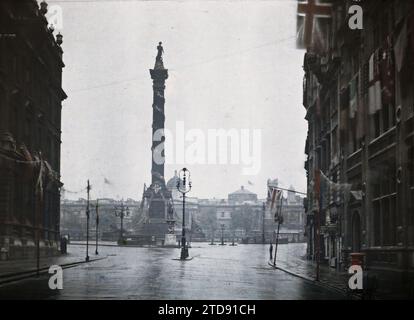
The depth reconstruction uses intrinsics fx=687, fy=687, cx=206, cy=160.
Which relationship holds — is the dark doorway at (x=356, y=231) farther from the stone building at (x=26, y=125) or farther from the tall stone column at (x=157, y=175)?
the tall stone column at (x=157, y=175)

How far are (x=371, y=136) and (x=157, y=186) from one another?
71425mm

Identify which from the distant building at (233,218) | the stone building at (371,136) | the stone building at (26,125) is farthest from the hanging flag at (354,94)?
the distant building at (233,218)

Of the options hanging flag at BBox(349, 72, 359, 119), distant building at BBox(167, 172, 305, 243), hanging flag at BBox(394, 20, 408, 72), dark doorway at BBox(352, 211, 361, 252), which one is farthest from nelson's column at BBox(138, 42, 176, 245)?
hanging flag at BBox(394, 20, 408, 72)

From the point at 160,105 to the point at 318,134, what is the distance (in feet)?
185

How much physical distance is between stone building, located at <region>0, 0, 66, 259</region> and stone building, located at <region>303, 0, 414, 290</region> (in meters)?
14.6

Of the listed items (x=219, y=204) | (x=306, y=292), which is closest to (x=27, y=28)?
(x=306, y=292)

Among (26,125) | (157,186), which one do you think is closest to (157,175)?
(157,186)

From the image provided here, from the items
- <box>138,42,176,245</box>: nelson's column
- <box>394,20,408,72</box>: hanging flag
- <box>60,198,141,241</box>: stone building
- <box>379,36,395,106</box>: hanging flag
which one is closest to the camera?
<box>394,20,408,72</box>: hanging flag

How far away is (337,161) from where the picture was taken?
116 ft

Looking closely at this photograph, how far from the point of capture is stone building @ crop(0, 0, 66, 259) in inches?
1457

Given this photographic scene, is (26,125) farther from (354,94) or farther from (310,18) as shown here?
(310,18)

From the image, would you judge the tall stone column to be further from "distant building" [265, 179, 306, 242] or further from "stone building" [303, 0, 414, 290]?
"stone building" [303, 0, 414, 290]

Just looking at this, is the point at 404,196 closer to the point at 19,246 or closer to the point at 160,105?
the point at 19,246

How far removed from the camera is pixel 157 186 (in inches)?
3814
